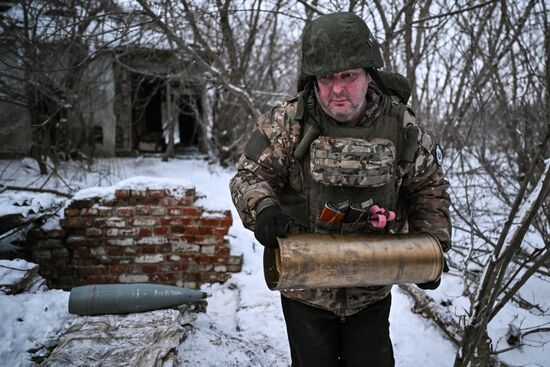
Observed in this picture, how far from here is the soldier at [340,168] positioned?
1.70 m

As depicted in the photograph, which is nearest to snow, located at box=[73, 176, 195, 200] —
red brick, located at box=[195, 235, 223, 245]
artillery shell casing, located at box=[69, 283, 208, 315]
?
red brick, located at box=[195, 235, 223, 245]

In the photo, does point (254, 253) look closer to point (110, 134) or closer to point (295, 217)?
point (295, 217)

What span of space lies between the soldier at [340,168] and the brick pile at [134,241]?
2223 mm

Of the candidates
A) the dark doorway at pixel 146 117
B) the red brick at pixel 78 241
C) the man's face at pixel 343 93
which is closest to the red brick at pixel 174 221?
the red brick at pixel 78 241

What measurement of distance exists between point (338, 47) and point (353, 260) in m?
0.83

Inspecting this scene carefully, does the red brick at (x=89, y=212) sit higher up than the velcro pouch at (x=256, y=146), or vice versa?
the velcro pouch at (x=256, y=146)

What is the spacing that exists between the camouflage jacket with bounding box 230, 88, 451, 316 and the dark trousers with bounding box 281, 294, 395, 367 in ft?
0.19

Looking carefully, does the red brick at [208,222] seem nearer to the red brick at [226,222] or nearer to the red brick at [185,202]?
the red brick at [226,222]

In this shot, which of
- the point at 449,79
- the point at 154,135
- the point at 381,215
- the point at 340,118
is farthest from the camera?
the point at 154,135

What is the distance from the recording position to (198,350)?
246cm

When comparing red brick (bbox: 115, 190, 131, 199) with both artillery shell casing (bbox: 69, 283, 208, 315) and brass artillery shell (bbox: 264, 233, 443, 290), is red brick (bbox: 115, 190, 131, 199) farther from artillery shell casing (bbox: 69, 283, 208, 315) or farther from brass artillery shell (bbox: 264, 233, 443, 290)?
brass artillery shell (bbox: 264, 233, 443, 290)

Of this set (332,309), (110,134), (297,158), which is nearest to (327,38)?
(297,158)

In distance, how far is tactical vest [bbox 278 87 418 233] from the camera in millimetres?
1726

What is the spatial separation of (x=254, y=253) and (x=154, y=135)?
1096cm
